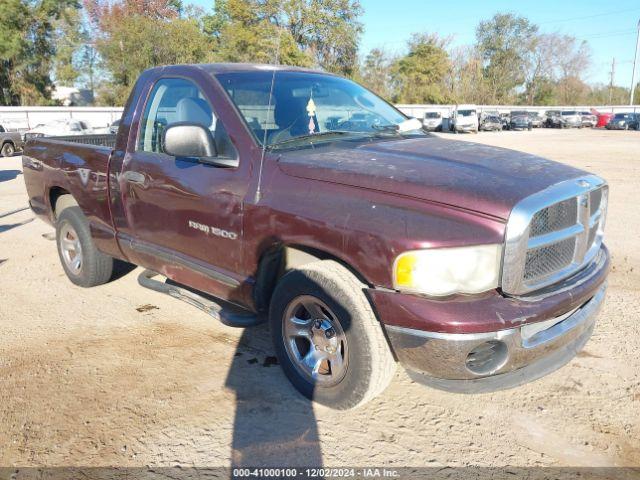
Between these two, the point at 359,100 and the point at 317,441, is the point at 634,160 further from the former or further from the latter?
the point at 317,441

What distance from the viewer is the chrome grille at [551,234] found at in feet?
7.99

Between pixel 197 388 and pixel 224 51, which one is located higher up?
pixel 224 51

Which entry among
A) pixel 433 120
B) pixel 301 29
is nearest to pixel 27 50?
pixel 301 29

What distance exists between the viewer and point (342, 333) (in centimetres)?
281

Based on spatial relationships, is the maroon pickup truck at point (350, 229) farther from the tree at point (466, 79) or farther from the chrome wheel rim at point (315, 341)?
the tree at point (466, 79)

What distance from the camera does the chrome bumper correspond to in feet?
8.01

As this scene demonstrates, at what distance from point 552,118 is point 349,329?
171ft

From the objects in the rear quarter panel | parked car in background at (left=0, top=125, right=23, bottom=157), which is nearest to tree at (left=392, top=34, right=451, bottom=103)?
parked car in background at (left=0, top=125, right=23, bottom=157)

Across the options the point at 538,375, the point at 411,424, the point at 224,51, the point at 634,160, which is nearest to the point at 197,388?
the point at 411,424

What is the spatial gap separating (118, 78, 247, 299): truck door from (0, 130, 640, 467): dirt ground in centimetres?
56

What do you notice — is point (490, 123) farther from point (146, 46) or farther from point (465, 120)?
point (146, 46)

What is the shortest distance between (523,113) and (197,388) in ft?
154

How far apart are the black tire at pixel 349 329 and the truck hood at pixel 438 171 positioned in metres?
0.51

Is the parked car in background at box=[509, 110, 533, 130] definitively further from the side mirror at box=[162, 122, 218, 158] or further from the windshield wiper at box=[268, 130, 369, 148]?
the side mirror at box=[162, 122, 218, 158]
